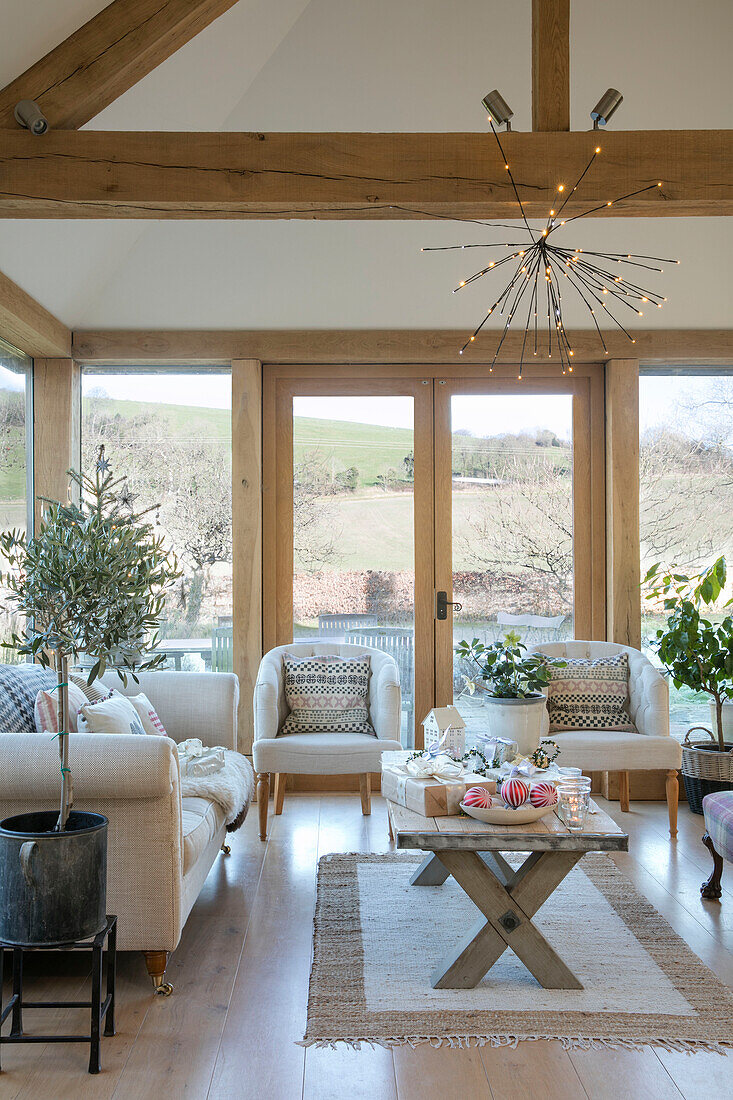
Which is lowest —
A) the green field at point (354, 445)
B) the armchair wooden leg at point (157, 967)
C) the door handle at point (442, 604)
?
the armchair wooden leg at point (157, 967)

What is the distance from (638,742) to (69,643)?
114 inches

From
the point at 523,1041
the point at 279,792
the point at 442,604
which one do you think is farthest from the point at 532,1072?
the point at 442,604

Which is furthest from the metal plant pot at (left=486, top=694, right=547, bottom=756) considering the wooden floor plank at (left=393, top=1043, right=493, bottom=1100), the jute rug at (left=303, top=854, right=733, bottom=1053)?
the wooden floor plank at (left=393, top=1043, right=493, bottom=1100)

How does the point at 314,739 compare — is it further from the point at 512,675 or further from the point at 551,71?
the point at 551,71

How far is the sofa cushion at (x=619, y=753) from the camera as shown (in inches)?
172

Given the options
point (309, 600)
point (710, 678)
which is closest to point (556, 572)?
point (710, 678)

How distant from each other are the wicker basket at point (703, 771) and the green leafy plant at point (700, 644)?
10 centimetres

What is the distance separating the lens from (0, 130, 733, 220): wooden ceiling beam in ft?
10.5

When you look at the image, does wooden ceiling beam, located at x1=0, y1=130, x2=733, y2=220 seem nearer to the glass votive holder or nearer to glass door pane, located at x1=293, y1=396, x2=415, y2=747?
the glass votive holder

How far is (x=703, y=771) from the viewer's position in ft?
15.5

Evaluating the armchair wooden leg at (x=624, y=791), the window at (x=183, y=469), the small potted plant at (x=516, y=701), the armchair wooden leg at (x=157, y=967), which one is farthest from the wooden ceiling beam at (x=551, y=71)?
the armchair wooden leg at (x=624, y=791)

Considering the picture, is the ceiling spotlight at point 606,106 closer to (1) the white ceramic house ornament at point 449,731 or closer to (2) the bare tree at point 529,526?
(1) the white ceramic house ornament at point 449,731

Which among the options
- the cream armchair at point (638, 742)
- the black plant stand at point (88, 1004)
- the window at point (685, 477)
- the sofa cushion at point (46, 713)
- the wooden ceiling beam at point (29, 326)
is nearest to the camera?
the black plant stand at point (88, 1004)

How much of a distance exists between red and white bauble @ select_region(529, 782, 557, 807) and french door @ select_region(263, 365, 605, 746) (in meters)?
2.49
